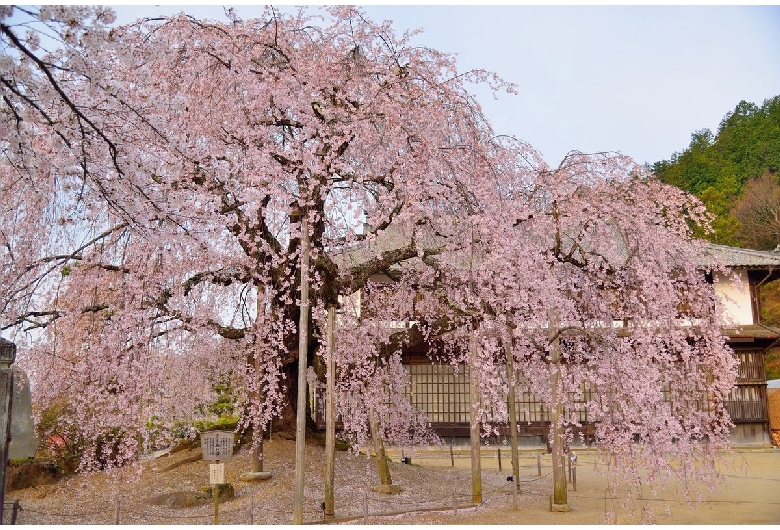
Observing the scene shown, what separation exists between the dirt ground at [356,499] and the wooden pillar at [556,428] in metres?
0.26

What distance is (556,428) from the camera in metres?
9.73

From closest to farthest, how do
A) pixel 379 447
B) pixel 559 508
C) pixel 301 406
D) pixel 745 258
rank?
1. pixel 301 406
2. pixel 559 508
3. pixel 379 447
4. pixel 745 258

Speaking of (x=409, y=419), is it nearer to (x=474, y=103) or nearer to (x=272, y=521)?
(x=272, y=521)

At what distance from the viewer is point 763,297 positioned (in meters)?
27.1

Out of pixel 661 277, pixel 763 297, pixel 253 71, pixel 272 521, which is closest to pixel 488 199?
pixel 661 277

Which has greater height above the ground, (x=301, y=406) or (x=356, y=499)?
(x=301, y=406)

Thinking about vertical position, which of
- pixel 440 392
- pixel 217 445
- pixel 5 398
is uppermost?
pixel 5 398

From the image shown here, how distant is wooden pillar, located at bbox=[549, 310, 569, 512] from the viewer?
381 inches

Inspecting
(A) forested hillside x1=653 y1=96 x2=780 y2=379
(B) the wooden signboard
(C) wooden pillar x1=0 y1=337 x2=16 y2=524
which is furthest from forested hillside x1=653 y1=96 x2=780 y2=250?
(C) wooden pillar x1=0 y1=337 x2=16 y2=524

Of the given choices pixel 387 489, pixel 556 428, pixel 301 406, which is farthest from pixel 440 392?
pixel 301 406

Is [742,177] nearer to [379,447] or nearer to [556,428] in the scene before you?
[556,428]

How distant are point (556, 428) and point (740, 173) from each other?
1087 inches

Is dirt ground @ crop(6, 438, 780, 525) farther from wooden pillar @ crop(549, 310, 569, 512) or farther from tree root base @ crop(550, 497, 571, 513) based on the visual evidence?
wooden pillar @ crop(549, 310, 569, 512)

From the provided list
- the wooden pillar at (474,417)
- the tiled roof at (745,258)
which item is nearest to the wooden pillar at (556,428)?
the wooden pillar at (474,417)
